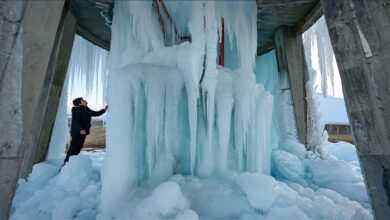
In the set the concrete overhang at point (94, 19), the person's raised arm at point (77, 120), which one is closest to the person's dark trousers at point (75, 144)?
the person's raised arm at point (77, 120)

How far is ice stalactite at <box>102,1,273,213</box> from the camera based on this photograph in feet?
12.1

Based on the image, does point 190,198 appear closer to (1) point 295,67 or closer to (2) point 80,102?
(2) point 80,102

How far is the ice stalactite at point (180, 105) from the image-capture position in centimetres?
369

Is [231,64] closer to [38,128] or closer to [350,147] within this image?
[38,128]

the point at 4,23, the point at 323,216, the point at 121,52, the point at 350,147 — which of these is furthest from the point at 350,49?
the point at 350,147

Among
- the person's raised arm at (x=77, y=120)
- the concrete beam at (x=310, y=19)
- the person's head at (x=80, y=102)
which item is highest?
the concrete beam at (x=310, y=19)

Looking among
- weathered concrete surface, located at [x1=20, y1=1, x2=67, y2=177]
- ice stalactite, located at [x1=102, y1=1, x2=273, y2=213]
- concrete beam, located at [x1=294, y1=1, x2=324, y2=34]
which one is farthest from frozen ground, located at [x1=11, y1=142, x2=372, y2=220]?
concrete beam, located at [x1=294, y1=1, x2=324, y2=34]

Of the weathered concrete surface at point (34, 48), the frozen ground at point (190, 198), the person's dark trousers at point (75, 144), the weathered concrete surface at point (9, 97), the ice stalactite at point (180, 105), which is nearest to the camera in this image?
the weathered concrete surface at point (9, 97)

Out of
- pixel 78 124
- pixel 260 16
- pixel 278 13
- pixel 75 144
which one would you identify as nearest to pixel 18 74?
pixel 78 124

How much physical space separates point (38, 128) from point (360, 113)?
5100 mm

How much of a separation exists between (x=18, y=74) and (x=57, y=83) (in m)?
3.72

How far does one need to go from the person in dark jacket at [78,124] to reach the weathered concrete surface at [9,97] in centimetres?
340

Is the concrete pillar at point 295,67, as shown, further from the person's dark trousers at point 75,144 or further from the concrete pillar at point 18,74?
the concrete pillar at point 18,74

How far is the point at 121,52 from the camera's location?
4711mm
